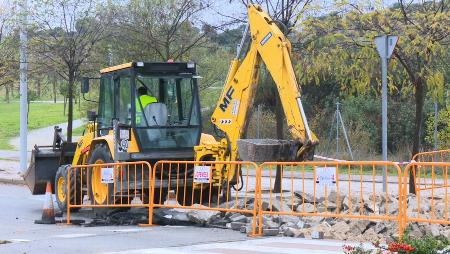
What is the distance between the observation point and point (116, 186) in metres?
14.2

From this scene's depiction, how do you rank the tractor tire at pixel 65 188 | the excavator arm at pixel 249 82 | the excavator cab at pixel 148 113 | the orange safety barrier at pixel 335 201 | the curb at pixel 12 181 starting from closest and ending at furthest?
the orange safety barrier at pixel 335 201, the excavator arm at pixel 249 82, the excavator cab at pixel 148 113, the tractor tire at pixel 65 188, the curb at pixel 12 181

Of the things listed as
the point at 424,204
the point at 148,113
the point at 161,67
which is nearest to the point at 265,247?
the point at 424,204

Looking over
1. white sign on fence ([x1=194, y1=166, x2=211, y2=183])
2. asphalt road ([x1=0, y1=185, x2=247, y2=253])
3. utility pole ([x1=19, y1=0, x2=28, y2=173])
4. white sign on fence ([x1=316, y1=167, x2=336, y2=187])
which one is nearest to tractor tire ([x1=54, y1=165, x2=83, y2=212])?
asphalt road ([x1=0, y1=185, x2=247, y2=253])

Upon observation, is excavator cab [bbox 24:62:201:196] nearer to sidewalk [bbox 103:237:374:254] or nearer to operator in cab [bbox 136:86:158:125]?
operator in cab [bbox 136:86:158:125]

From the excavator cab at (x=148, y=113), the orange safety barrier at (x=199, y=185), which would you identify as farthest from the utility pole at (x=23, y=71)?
the orange safety barrier at (x=199, y=185)

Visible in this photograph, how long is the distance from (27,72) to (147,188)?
11.9 meters

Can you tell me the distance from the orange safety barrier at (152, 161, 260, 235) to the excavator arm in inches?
6.5

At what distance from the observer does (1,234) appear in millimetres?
12703

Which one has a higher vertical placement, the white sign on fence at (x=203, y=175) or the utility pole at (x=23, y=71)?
the utility pole at (x=23, y=71)

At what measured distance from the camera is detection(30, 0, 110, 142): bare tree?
23.5 meters

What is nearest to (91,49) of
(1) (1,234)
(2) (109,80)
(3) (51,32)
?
(3) (51,32)

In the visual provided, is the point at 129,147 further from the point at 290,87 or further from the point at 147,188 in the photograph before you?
the point at 290,87

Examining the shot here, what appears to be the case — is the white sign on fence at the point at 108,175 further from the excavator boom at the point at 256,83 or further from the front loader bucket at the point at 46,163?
the front loader bucket at the point at 46,163

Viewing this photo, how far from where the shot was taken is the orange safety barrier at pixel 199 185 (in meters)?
13.4
